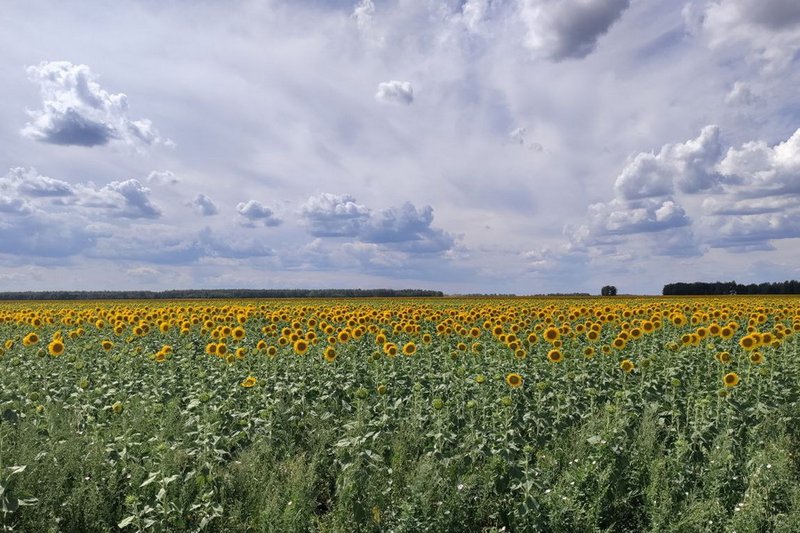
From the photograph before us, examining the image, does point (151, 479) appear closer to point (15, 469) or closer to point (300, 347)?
point (15, 469)

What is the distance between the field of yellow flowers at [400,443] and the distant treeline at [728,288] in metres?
63.7

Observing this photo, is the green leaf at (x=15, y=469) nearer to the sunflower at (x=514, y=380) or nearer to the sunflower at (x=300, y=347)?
the sunflower at (x=300, y=347)

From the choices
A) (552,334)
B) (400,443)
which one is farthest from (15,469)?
(552,334)

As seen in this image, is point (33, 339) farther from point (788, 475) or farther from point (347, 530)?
point (788, 475)

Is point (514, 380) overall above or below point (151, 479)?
above

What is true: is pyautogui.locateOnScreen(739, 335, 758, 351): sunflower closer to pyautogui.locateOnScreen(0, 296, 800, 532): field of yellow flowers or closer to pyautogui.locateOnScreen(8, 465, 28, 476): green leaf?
pyautogui.locateOnScreen(0, 296, 800, 532): field of yellow flowers

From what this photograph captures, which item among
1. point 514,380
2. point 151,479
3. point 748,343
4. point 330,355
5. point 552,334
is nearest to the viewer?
point 151,479

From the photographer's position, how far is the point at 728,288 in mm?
70125

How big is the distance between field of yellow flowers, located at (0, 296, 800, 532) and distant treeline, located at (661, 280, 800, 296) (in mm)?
63743

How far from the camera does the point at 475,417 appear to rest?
8.67 meters

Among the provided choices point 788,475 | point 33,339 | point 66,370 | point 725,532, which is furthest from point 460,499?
point 33,339

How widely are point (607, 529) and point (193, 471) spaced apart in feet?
13.8

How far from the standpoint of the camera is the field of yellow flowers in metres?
6.36

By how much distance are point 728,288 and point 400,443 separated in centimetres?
7221
